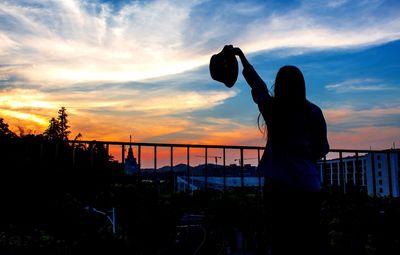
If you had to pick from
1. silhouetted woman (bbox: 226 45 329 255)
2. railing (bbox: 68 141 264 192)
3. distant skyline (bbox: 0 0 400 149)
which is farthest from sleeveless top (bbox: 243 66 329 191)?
railing (bbox: 68 141 264 192)

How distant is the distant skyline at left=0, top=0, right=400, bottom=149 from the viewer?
1040 cm

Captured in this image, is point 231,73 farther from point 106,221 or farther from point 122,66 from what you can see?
point 122,66

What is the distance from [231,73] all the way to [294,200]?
3.09 feet

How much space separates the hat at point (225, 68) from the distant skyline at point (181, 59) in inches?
16.6

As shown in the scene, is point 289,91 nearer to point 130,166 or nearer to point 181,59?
point 130,166

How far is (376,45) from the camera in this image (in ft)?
48.7

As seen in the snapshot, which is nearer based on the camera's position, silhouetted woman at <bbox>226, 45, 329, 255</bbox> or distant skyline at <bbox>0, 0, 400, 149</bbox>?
silhouetted woman at <bbox>226, 45, 329, 255</bbox>

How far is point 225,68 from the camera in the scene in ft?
9.50

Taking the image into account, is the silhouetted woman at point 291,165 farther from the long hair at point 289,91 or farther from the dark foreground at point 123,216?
the dark foreground at point 123,216

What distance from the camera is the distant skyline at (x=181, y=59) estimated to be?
34.1 feet

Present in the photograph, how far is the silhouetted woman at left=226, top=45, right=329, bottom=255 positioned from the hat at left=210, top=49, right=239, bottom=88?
413 mm

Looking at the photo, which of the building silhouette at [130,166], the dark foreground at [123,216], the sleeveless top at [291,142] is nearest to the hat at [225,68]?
the sleeveless top at [291,142]

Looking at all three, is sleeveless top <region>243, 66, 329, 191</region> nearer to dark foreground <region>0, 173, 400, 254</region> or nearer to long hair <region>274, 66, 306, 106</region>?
long hair <region>274, 66, 306, 106</region>

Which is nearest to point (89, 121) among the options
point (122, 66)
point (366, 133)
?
point (122, 66)
